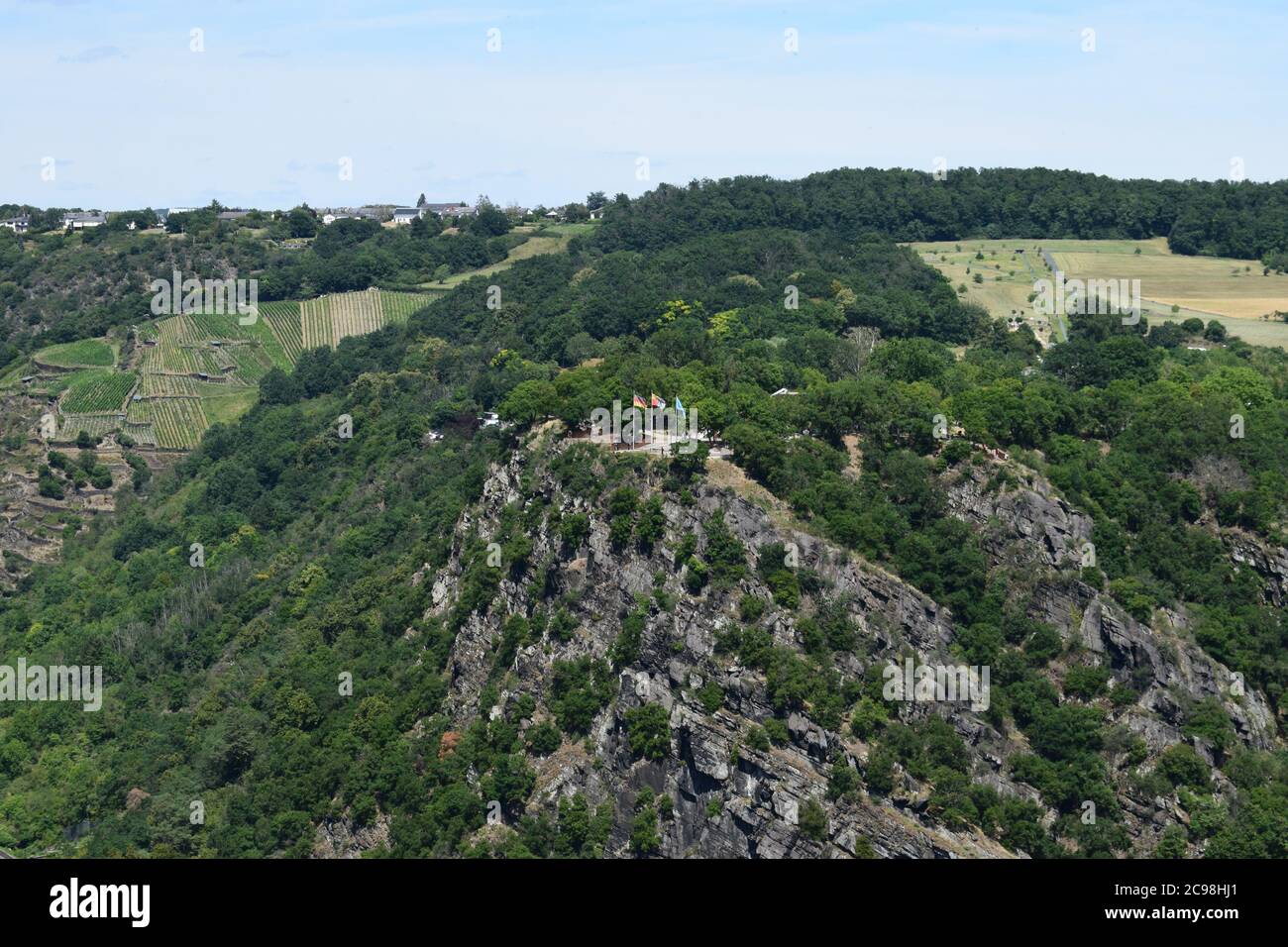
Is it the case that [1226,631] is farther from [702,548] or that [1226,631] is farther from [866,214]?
[866,214]

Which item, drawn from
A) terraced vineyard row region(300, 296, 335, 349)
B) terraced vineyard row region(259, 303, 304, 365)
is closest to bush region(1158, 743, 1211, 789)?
terraced vineyard row region(259, 303, 304, 365)

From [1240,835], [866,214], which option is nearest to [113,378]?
[866,214]

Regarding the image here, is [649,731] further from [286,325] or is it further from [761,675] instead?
[286,325]

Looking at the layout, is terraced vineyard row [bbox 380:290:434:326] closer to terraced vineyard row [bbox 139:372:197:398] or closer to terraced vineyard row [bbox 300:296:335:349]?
terraced vineyard row [bbox 300:296:335:349]

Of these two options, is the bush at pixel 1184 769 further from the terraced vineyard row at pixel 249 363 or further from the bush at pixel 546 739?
the terraced vineyard row at pixel 249 363

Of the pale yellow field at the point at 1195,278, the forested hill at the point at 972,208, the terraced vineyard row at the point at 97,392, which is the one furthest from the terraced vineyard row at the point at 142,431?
the pale yellow field at the point at 1195,278
